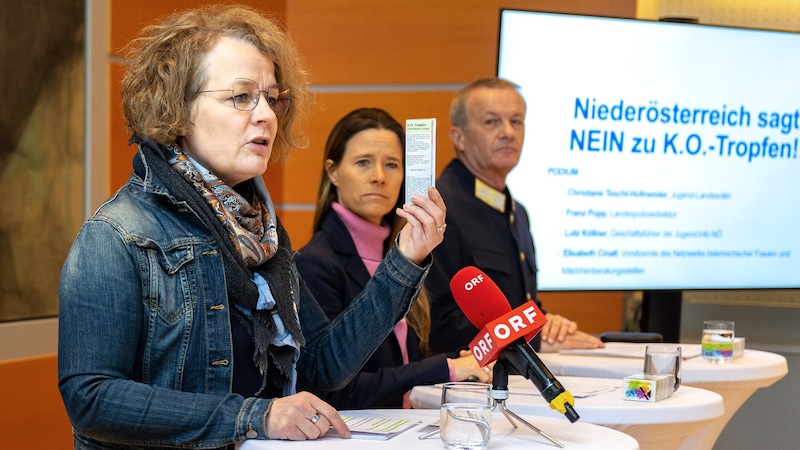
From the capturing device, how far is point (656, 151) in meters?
4.41

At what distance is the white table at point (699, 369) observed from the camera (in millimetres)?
2984

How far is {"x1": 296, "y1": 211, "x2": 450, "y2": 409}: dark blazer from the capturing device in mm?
2484

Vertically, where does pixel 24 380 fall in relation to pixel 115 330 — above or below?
below

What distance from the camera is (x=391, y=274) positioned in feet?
6.29

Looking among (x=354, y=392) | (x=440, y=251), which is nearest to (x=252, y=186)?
(x=354, y=392)

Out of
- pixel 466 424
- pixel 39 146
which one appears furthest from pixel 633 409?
pixel 39 146

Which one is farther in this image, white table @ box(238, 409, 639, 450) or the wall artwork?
the wall artwork

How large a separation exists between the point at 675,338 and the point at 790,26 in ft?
5.52

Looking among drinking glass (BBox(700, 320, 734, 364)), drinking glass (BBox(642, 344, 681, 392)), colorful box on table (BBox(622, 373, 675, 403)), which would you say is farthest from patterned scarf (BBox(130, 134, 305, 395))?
drinking glass (BBox(700, 320, 734, 364))

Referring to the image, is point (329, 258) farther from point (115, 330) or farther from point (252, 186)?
point (115, 330)

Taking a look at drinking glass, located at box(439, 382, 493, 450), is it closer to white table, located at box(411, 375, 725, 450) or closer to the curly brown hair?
white table, located at box(411, 375, 725, 450)

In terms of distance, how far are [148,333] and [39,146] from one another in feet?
6.47

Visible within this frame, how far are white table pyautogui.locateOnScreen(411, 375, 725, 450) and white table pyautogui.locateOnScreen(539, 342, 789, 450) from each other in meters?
0.41

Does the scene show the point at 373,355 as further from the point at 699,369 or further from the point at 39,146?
the point at 39,146
